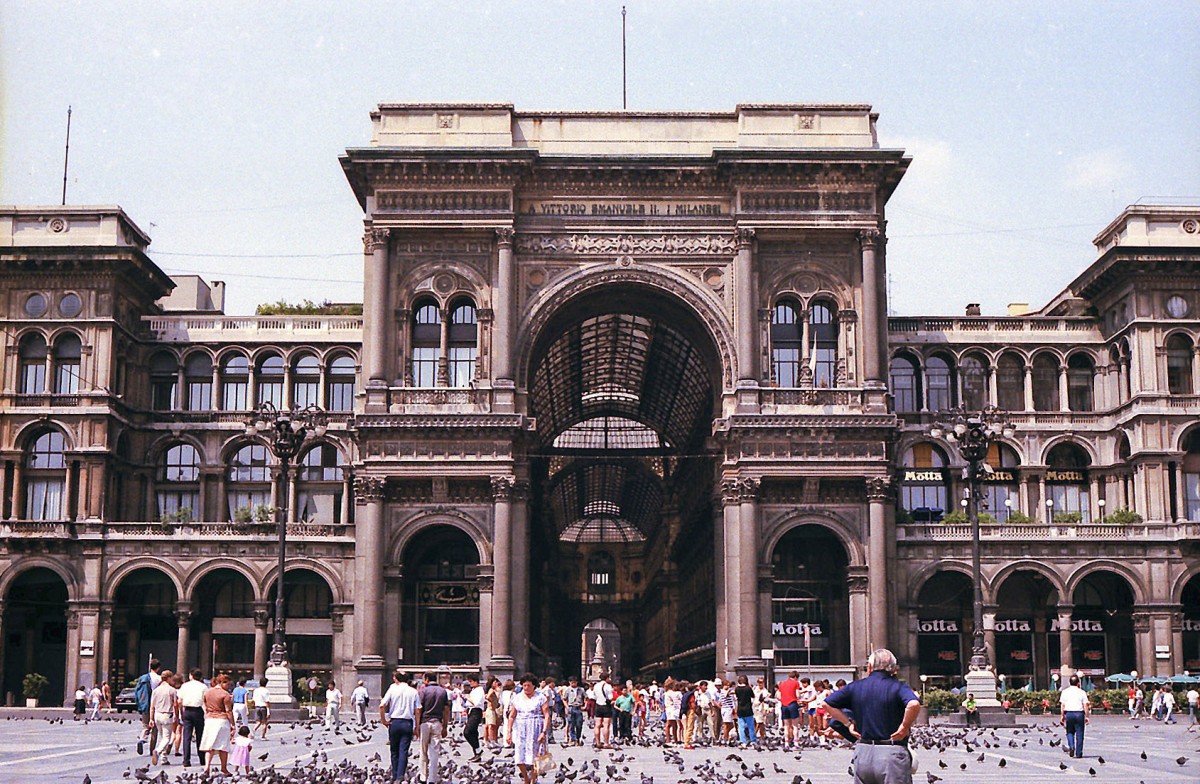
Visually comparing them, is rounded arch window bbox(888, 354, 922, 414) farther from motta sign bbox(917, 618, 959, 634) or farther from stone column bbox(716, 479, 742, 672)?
stone column bbox(716, 479, 742, 672)

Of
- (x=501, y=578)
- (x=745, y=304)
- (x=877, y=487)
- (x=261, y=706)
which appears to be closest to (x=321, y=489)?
(x=501, y=578)

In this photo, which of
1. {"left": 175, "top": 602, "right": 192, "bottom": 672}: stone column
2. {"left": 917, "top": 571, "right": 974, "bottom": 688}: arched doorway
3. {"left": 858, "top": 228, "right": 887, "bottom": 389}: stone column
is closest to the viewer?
{"left": 858, "top": 228, "right": 887, "bottom": 389}: stone column

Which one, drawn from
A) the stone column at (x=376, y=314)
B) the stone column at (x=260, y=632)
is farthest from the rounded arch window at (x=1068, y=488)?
the stone column at (x=260, y=632)

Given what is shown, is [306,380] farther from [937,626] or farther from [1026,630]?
[1026,630]

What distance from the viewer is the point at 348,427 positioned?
76.4 metres

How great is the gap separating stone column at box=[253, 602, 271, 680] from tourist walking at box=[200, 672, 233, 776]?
4222 cm

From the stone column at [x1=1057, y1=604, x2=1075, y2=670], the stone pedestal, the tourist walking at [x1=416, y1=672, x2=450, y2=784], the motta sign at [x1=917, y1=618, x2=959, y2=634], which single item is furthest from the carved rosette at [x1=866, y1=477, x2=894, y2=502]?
the tourist walking at [x1=416, y1=672, x2=450, y2=784]

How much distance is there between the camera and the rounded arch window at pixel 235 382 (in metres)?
78.1

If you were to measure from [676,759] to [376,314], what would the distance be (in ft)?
113

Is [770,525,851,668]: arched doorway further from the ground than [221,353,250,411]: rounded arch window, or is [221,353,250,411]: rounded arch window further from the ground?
[221,353,250,411]: rounded arch window

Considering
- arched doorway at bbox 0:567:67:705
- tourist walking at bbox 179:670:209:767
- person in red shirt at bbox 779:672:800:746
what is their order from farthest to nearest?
arched doorway at bbox 0:567:67:705, person in red shirt at bbox 779:672:800:746, tourist walking at bbox 179:670:209:767

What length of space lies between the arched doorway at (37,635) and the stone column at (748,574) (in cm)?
3200

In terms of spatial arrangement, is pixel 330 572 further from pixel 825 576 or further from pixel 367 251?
pixel 825 576

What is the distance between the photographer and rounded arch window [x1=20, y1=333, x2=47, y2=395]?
73438mm
